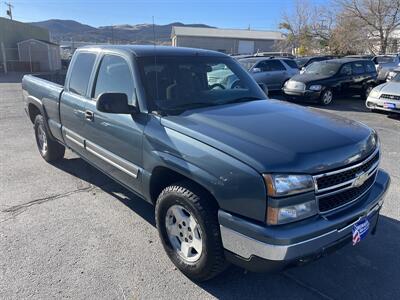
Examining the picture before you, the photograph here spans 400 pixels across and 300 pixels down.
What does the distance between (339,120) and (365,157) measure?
0.59 metres

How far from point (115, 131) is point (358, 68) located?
12.3 m

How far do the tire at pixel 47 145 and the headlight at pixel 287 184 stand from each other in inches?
170

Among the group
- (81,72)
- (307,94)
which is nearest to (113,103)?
(81,72)

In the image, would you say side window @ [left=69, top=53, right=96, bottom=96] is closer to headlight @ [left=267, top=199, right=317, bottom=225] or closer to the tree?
headlight @ [left=267, top=199, right=317, bottom=225]

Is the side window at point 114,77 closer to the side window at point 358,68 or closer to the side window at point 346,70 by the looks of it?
the side window at point 346,70

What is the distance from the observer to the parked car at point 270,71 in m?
14.3

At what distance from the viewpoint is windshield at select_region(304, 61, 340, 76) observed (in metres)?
13.1

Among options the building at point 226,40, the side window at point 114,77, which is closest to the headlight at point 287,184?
the side window at point 114,77

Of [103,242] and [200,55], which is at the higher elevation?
[200,55]

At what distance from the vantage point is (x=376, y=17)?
110ft

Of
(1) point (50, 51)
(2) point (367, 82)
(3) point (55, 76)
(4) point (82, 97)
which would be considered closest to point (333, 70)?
(2) point (367, 82)

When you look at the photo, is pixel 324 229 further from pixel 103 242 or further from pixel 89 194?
pixel 89 194

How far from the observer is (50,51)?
30734mm

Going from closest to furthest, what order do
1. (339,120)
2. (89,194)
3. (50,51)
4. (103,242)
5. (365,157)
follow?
(365,157)
(339,120)
(103,242)
(89,194)
(50,51)
